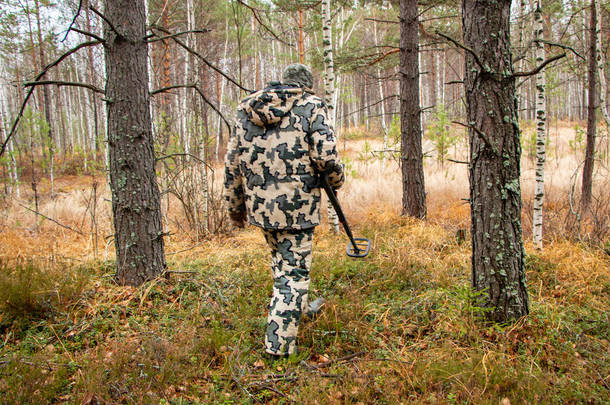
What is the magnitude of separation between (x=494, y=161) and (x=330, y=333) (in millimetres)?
1923

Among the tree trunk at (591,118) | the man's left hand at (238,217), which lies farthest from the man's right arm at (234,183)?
the tree trunk at (591,118)

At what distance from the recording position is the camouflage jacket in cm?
282

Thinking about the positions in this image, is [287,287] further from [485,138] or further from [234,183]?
[485,138]

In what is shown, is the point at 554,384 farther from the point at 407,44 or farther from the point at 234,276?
the point at 407,44

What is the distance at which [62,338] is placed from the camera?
9.98 feet

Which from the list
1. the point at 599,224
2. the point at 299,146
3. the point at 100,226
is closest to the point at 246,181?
the point at 299,146

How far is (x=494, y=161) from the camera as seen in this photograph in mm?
2736

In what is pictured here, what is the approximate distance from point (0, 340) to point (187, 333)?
152cm

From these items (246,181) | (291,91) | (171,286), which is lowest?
(171,286)

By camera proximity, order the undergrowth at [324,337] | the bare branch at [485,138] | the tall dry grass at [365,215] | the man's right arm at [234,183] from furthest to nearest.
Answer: the tall dry grass at [365,215] < the man's right arm at [234,183] < the bare branch at [485,138] < the undergrowth at [324,337]

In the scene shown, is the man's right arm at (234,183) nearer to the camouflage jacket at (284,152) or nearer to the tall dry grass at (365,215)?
the camouflage jacket at (284,152)

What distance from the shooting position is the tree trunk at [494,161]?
2648mm

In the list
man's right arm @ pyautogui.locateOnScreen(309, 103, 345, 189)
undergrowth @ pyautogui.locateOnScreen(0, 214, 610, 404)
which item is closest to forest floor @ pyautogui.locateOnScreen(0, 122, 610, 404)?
undergrowth @ pyautogui.locateOnScreen(0, 214, 610, 404)

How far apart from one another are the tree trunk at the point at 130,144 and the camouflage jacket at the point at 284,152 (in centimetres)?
124
